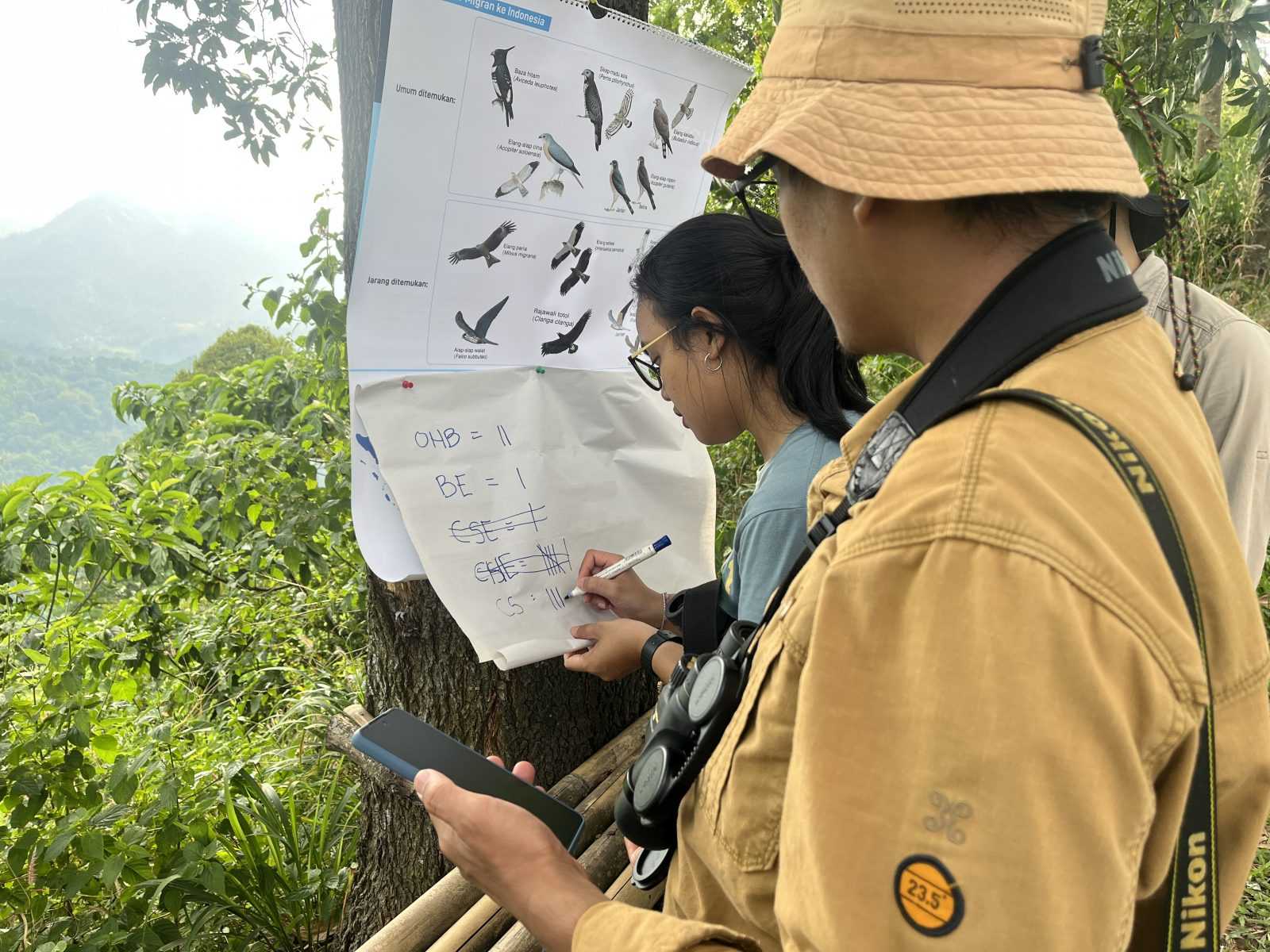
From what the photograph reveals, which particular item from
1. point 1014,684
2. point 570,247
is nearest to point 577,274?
point 570,247

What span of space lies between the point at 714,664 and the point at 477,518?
79 cm

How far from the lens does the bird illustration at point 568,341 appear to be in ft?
5.74

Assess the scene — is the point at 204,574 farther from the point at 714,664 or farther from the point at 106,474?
the point at 714,664

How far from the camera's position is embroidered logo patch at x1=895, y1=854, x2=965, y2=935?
1.81 ft

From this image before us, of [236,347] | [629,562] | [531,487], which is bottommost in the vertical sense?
[236,347]

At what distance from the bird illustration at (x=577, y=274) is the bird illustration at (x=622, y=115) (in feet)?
0.76

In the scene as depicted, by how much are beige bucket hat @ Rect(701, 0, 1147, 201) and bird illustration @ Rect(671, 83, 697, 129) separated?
3.63ft

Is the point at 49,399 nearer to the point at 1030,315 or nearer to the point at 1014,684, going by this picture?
the point at 1030,315

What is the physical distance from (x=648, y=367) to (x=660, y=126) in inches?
19.6

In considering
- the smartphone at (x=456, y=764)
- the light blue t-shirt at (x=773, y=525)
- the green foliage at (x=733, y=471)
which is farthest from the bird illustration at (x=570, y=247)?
the green foliage at (x=733, y=471)

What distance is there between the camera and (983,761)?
542 mm

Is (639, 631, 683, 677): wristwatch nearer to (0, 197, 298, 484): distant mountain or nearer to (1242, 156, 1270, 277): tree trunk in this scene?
(1242, 156, 1270, 277): tree trunk

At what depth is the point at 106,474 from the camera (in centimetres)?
237

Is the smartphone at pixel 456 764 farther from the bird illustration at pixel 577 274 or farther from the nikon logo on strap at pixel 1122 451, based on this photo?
Result: the nikon logo on strap at pixel 1122 451
